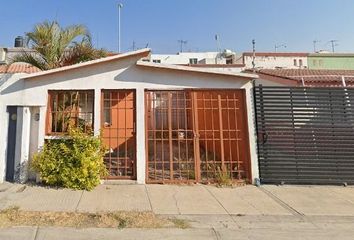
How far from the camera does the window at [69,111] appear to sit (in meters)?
8.19

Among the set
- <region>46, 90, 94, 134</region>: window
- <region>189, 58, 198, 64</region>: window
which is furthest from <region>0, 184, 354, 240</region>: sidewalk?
<region>189, 58, 198, 64</region>: window

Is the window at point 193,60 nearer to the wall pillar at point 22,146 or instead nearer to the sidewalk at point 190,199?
the wall pillar at point 22,146

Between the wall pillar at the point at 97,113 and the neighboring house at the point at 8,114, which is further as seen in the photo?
the wall pillar at the point at 97,113

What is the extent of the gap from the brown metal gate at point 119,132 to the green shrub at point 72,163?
52 cm

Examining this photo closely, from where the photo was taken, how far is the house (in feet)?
26.2

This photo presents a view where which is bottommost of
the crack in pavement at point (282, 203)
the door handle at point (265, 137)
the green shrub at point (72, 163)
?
the crack in pavement at point (282, 203)

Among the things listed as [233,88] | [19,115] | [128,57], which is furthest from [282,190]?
[19,115]

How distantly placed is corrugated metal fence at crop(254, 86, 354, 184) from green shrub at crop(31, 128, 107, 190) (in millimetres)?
4284

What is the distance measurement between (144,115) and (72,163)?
2152 millimetres

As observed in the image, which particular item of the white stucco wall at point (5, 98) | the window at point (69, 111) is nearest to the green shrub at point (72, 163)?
the window at point (69, 111)

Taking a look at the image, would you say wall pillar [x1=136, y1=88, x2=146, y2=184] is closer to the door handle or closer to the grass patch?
the grass patch

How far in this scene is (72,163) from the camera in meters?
7.47

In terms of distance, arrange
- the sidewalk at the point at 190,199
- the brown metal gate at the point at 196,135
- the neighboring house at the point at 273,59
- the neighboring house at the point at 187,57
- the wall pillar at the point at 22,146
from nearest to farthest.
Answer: the sidewalk at the point at 190,199 < the wall pillar at the point at 22,146 < the brown metal gate at the point at 196,135 < the neighboring house at the point at 273,59 < the neighboring house at the point at 187,57

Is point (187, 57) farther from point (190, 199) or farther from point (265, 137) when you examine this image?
point (190, 199)
